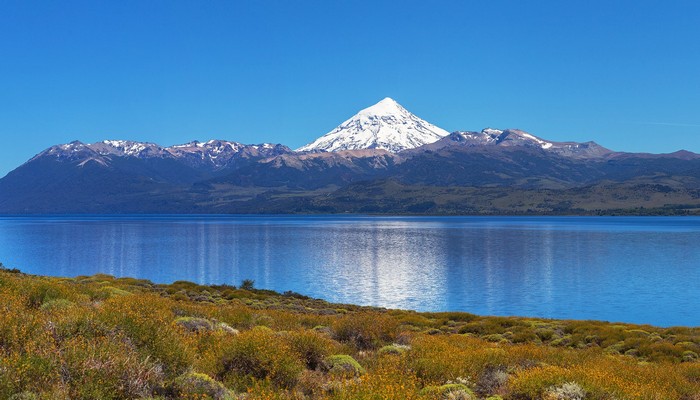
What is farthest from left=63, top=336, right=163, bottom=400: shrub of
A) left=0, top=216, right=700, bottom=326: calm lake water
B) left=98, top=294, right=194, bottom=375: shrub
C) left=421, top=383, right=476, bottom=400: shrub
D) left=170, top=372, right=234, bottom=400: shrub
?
left=0, top=216, right=700, bottom=326: calm lake water

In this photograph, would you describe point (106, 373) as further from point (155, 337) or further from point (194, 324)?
point (194, 324)

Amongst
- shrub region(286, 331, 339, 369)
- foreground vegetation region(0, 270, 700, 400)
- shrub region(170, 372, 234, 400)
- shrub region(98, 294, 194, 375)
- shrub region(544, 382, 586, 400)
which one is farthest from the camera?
shrub region(286, 331, 339, 369)

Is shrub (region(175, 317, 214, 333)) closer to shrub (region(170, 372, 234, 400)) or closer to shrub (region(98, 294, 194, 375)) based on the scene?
shrub (region(98, 294, 194, 375))

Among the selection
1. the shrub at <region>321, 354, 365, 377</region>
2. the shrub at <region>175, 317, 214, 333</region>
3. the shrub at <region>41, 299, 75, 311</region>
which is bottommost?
the shrub at <region>321, 354, 365, 377</region>

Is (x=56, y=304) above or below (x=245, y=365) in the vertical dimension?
above

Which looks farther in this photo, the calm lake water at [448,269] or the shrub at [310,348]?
the calm lake water at [448,269]

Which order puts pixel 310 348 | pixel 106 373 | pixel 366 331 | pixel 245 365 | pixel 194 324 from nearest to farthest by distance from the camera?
1. pixel 106 373
2. pixel 245 365
3. pixel 310 348
4. pixel 194 324
5. pixel 366 331

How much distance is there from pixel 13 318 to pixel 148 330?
3.20 meters

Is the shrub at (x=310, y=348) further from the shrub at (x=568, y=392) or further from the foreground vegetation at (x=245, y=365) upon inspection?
the shrub at (x=568, y=392)

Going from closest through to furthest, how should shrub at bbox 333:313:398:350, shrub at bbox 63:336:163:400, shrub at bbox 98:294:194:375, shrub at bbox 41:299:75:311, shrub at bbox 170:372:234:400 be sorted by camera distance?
shrub at bbox 63:336:163:400 < shrub at bbox 170:372:234:400 < shrub at bbox 98:294:194:375 < shrub at bbox 41:299:75:311 < shrub at bbox 333:313:398:350

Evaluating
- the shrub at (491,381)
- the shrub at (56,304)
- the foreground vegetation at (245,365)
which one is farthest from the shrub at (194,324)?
the shrub at (491,381)

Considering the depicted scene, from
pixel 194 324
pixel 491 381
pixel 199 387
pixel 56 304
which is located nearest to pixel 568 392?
pixel 491 381

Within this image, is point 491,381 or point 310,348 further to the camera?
point 310,348

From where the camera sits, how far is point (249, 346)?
12836mm
